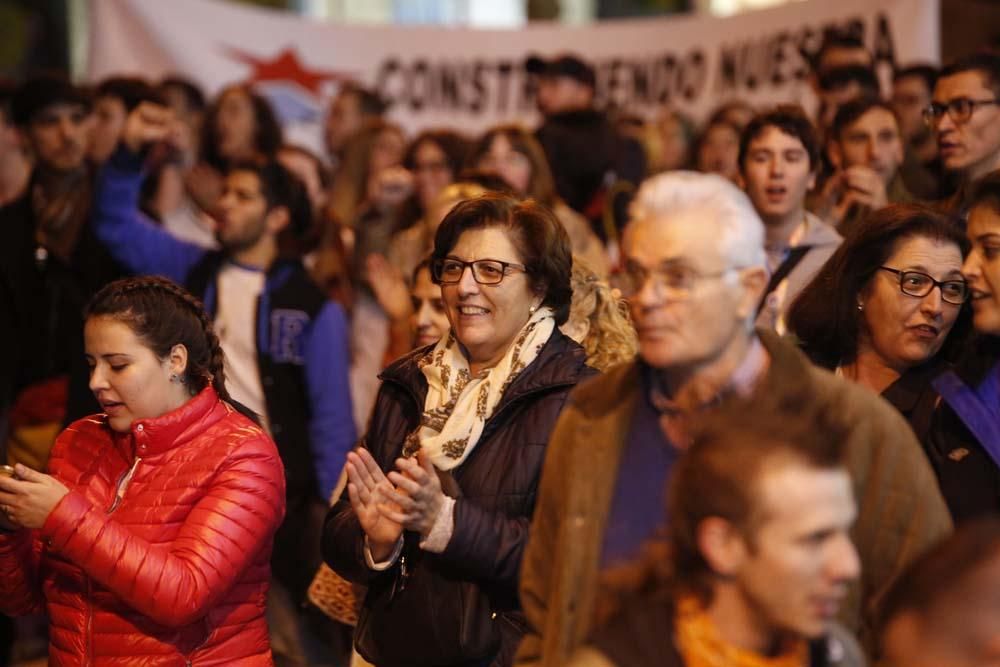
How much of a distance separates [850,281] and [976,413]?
688 mm

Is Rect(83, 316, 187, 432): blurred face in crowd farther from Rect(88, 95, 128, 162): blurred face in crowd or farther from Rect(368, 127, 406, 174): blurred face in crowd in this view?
Rect(368, 127, 406, 174): blurred face in crowd

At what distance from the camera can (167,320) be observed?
4.26m

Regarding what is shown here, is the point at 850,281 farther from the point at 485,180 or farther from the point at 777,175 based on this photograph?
the point at 485,180

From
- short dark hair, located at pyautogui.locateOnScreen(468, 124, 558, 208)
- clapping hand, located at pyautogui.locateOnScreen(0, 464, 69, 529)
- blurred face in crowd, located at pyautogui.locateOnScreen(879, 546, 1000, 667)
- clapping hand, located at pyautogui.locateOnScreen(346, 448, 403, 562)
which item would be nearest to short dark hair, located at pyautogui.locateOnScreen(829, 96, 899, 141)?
short dark hair, located at pyautogui.locateOnScreen(468, 124, 558, 208)

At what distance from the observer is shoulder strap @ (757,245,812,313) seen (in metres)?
5.65

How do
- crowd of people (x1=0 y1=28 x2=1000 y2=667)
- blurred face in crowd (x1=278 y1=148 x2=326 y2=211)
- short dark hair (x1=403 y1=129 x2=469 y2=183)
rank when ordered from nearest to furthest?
crowd of people (x1=0 y1=28 x2=1000 y2=667)
short dark hair (x1=403 y1=129 x2=469 y2=183)
blurred face in crowd (x1=278 y1=148 x2=326 y2=211)

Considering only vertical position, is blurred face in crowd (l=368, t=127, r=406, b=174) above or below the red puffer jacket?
above

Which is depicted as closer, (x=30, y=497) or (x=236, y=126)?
(x=30, y=497)

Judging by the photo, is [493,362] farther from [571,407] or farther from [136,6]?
[136,6]

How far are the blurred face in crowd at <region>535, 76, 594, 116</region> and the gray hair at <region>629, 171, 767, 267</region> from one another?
5.43 meters

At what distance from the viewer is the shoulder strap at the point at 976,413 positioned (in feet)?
12.9

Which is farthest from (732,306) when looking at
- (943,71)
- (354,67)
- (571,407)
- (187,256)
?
(354,67)

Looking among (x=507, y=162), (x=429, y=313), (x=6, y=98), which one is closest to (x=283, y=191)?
(x=507, y=162)

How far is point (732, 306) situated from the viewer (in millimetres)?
3172
